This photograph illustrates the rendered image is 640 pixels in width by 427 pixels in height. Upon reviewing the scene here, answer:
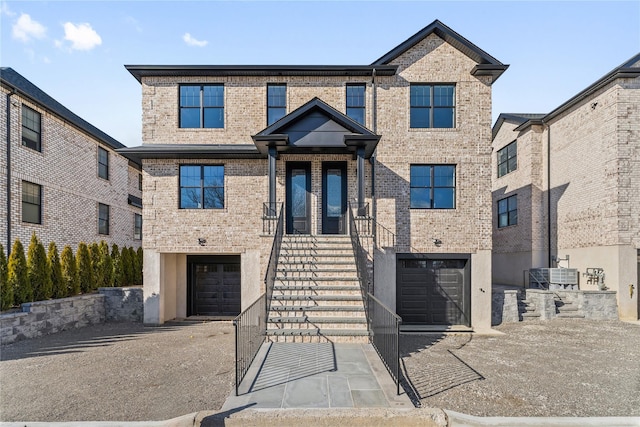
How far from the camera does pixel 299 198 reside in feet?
40.4

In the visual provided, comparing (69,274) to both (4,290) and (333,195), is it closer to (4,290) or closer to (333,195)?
(4,290)

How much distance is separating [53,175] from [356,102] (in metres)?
13.3

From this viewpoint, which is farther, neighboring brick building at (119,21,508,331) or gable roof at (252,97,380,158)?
neighboring brick building at (119,21,508,331)

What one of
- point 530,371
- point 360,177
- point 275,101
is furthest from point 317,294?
point 275,101

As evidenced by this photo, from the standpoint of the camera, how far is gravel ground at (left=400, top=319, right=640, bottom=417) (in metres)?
5.48

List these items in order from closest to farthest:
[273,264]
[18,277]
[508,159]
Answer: [273,264] < [18,277] < [508,159]

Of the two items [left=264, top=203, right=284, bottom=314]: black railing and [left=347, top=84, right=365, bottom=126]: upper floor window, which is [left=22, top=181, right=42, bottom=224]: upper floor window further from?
[left=347, top=84, right=365, bottom=126]: upper floor window

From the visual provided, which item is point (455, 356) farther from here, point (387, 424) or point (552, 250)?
point (552, 250)

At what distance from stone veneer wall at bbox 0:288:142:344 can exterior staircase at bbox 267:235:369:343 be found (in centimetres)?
652

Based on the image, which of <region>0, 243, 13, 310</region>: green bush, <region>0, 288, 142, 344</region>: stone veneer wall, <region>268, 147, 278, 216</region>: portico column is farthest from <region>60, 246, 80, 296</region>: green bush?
<region>268, 147, 278, 216</region>: portico column

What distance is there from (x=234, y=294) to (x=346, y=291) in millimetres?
6034

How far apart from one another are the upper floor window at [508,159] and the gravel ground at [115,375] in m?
17.2

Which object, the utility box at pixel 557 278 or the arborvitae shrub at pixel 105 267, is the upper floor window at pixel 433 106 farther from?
the arborvitae shrub at pixel 105 267

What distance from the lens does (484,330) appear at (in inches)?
440
